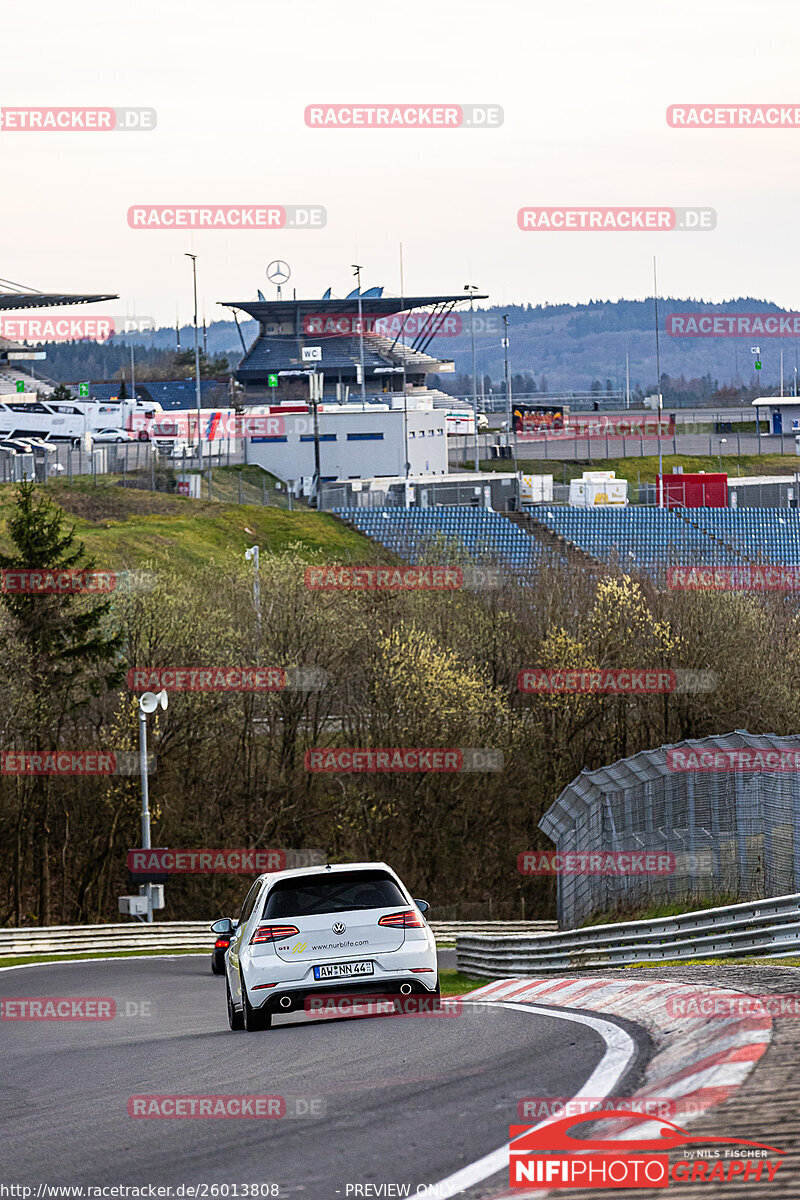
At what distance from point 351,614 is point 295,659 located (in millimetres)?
3235

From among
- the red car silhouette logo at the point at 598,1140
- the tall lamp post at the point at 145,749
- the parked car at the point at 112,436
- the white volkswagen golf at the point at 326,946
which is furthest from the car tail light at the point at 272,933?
the parked car at the point at 112,436

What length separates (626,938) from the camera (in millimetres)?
17688

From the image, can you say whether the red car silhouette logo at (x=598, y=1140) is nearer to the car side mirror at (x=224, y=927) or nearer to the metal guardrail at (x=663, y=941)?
the car side mirror at (x=224, y=927)

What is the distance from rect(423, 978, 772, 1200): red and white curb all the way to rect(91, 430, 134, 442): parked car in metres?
99.5

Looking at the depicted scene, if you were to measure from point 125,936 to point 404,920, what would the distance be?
22.4 m

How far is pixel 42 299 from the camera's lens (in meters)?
Result: 92.9

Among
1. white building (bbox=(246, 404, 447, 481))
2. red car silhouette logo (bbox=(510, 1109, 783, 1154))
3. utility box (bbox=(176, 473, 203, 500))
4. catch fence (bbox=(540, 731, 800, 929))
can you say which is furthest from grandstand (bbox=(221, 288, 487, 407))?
red car silhouette logo (bbox=(510, 1109, 783, 1154))

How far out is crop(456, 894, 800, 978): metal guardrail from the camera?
570 inches

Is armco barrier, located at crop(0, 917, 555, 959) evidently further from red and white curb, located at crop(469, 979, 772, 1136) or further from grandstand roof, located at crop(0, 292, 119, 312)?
grandstand roof, located at crop(0, 292, 119, 312)

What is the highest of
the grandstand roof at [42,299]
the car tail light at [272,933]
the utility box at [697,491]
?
the grandstand roof at [42,299]

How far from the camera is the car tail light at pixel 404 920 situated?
464 inches

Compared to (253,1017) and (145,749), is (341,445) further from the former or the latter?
(253,1017)

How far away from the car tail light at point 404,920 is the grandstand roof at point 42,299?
3361 inches

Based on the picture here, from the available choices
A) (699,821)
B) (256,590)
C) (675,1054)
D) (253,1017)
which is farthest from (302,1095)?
(256,590)
